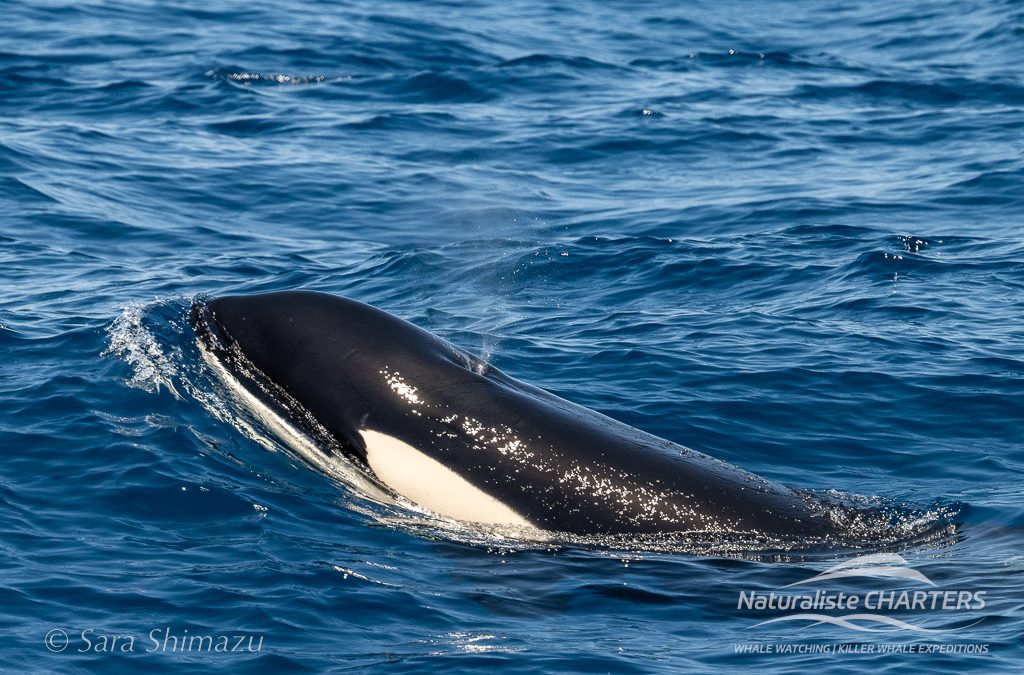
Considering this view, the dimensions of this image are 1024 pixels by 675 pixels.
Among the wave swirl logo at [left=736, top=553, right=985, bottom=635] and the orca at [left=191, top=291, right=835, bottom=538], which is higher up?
the orca at [left=191, top=291, right=835, bottom=538]

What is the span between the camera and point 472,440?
411 inches

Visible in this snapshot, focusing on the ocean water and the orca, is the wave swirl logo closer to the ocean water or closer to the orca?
the ocean water

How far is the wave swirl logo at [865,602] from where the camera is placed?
895 centimetres

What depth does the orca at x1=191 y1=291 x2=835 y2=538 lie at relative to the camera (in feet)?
33.2

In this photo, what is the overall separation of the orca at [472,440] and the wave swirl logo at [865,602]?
2.14ft

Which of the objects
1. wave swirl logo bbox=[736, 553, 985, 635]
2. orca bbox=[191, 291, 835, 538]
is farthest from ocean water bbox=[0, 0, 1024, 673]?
orca bbox=[191, 291, 835, 538]

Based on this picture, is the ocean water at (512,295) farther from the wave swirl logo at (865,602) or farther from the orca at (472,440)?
the orca at (472,440)

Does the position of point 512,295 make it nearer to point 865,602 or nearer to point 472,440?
point 472,440

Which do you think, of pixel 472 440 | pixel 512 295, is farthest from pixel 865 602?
pixel 512 295

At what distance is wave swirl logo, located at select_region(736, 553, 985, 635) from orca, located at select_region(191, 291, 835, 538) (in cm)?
65

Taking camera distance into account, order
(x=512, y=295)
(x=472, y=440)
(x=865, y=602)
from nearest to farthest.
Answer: (x=865, y=602) < (x=472, y=440) < (x=512, y=295)

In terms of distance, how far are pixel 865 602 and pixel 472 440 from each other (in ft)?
10.0

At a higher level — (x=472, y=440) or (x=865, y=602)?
(x=472, y=440)

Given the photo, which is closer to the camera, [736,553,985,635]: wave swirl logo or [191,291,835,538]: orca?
[736,553,985,635]: wave swirl logo
